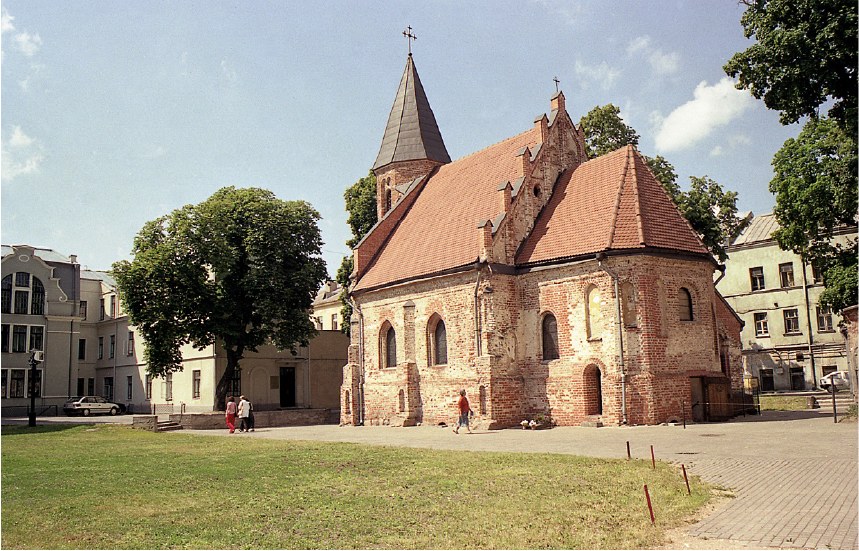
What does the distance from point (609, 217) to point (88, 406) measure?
37.7 metres

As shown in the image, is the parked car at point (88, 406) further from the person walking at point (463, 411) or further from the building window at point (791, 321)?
the building window at point (791, 321)

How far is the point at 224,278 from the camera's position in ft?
113

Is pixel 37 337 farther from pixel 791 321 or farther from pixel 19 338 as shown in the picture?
pixel 791 321

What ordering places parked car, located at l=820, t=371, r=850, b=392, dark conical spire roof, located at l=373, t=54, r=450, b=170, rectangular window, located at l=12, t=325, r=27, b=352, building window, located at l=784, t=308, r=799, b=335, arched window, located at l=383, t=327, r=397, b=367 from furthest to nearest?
rectangular window, located at l=12, t=325, r=27, b=352 → building window, located at l=784, t=308, r=799, b=335 → parked car, located at l=820, t=371, r=850, b=392 → dark conical spire roof, located at l=373, t=54, r=450, b=170 → arched window, located at l=383, t=327, r=397, b=367

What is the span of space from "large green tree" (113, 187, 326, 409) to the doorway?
5.01 meters

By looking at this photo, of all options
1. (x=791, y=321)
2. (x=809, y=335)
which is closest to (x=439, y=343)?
(x=809, y=335)

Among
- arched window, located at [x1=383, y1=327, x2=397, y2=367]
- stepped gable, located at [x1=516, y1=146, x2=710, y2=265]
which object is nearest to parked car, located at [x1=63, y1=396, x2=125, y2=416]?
arched window, located at [x1=383, y1=327, x2=397, y2=367]

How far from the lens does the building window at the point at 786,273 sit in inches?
1684

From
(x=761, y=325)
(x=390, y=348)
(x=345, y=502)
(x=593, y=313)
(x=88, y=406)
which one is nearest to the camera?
(x=345, y=502)

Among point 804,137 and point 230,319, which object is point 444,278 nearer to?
point 230,319

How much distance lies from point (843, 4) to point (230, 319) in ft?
90.4

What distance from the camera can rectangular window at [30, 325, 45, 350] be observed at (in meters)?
48.2

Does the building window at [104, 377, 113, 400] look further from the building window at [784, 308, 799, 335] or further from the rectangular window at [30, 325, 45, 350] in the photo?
the building window at [784, 308, 799, 335]

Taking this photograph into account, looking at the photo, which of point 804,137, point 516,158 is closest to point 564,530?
point 516,158
